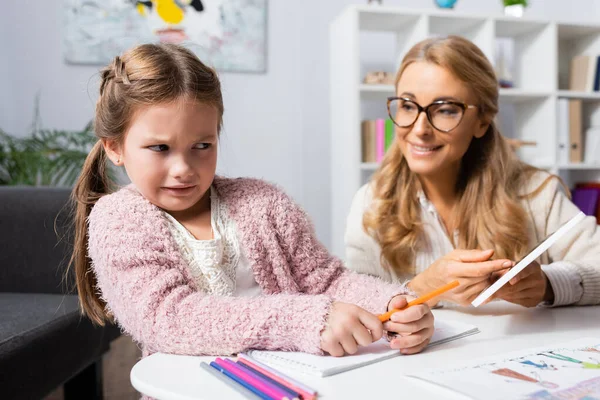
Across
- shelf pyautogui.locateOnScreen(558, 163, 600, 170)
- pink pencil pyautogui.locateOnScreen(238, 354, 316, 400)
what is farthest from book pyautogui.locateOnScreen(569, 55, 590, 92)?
pink pencil pyautogui.locateOnScreen(238, 354, 316, 400)

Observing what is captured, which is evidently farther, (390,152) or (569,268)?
(390,152)

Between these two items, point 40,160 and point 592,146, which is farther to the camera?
point 592,146

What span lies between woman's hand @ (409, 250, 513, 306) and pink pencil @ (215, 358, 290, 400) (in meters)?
0.41

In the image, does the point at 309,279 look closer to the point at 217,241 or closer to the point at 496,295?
the point at 217,241

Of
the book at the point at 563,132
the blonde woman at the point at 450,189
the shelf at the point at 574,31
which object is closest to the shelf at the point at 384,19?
the shelf at the point at 574,31

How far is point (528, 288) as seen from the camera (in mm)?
960

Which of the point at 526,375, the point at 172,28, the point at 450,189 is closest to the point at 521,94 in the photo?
the point at 450,189

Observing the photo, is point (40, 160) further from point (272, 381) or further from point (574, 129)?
point (574, 129)

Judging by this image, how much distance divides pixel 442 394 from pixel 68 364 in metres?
1.22

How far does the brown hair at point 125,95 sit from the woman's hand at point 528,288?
1.86 feet

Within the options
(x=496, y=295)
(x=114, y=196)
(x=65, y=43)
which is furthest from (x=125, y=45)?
(x=496, y=295)

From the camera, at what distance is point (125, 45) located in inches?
120

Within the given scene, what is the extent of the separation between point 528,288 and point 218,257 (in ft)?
1.75

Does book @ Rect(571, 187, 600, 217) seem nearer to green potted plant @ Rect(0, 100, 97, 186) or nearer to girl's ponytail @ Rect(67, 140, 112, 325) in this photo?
green potted plant @ Rect(0, 100, 97, 186)
